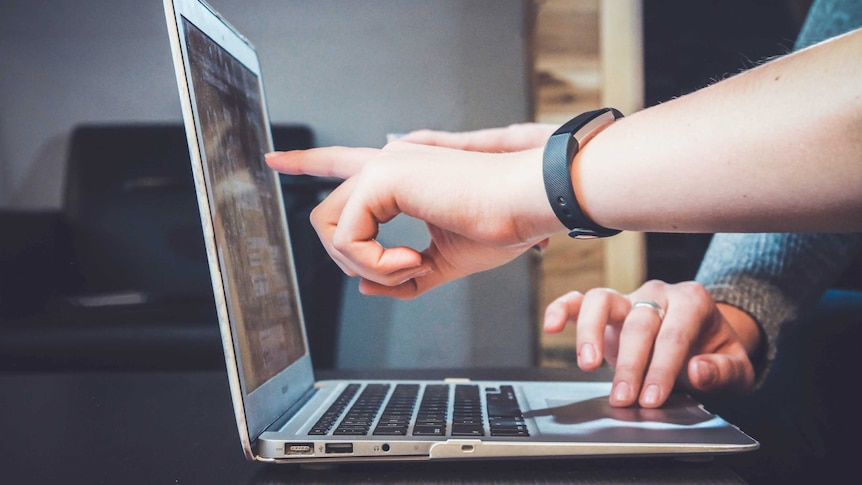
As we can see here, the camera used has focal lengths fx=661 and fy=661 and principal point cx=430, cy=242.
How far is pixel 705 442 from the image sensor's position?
0.55 m

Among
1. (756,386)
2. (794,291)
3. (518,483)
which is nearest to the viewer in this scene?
(518,483)

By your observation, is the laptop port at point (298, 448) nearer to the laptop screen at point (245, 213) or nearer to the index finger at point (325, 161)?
the laptop screen at point (245, 213)

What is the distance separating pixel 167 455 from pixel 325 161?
0.33 meters

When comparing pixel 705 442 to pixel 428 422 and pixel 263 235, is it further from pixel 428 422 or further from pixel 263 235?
pixel 263 235

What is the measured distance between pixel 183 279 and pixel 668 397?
0.98m

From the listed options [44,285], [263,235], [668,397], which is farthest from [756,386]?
[44,285]

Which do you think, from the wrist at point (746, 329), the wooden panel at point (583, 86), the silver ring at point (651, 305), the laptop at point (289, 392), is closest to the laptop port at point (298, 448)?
the laptop at point (289, 392)

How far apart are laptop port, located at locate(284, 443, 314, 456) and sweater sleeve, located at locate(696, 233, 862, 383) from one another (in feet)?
2.07

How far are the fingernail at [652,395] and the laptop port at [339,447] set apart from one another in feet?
1.01

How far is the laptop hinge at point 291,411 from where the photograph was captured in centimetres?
60

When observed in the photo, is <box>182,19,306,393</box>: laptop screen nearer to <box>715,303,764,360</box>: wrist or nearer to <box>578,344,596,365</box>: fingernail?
<box>578,344,596,365</box>: fingernail

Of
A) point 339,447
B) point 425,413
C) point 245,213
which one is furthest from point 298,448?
point 245,213

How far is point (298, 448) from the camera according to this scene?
0.54 m

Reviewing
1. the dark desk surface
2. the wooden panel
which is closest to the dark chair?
the dark desk surface
